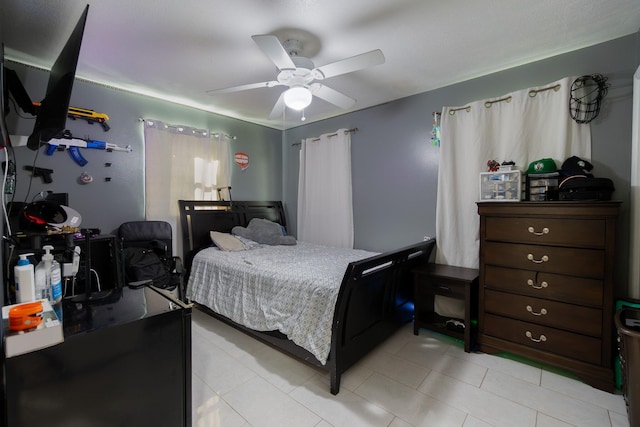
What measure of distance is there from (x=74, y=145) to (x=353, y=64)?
2.75 metres

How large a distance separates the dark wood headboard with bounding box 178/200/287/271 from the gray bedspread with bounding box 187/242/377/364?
0.27 m

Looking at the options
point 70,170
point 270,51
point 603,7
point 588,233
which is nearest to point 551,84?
point 603,7

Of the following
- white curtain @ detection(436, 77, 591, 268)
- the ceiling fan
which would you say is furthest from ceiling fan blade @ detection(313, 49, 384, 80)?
white curtain @ detection(436, 77, 591, 268)

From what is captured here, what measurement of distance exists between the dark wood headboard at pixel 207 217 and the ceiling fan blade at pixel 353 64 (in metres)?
2.34

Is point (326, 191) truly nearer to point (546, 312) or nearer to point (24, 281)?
point (546, 312)

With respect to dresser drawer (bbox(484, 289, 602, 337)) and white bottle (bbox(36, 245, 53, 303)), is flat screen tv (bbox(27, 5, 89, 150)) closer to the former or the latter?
white bottle (bbox(36, 245, 53, 303))

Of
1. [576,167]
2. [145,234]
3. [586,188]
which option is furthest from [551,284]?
[145,234]

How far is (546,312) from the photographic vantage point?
6.80ft

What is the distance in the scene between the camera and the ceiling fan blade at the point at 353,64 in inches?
68.9

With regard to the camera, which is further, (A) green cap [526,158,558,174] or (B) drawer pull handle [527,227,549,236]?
(A) green cap [526,158,558,174]

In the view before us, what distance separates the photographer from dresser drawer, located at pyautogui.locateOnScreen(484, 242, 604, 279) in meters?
1.90

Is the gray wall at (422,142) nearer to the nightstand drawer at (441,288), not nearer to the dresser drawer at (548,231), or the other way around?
the dresser drawer at (548,231)

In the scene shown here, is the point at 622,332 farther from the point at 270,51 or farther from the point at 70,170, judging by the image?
the point at 70,170

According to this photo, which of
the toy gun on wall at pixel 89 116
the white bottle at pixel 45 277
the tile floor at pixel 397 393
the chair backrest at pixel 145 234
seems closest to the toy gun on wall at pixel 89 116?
the toy gun on wall at pixel 89 116
